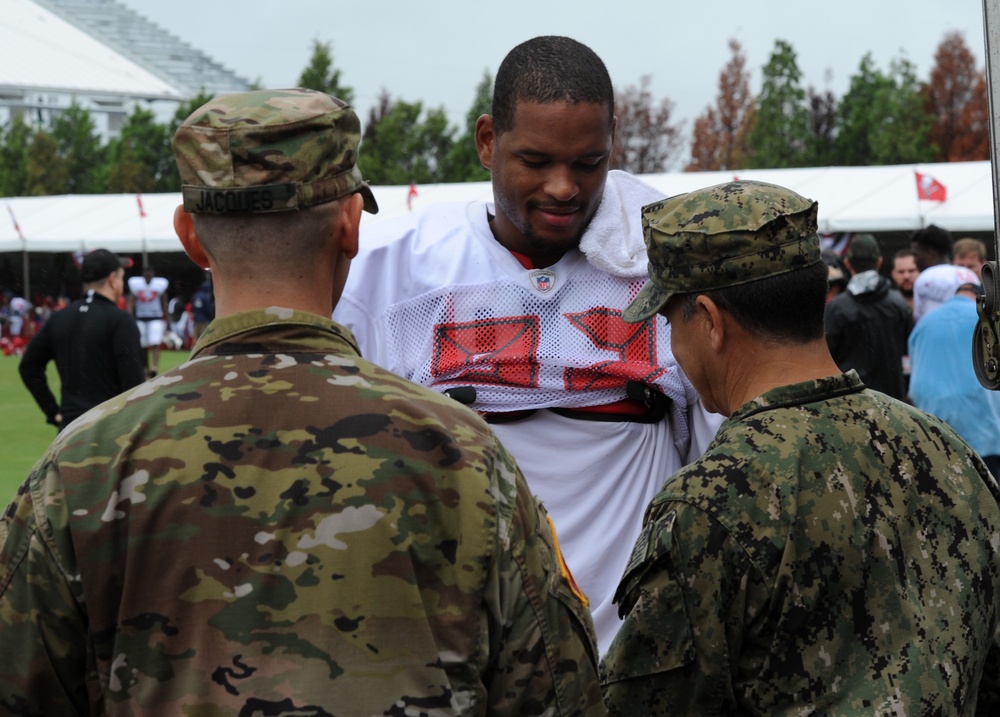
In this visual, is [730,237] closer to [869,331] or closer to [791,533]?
[791,533]

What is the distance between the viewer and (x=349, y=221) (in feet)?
5.96

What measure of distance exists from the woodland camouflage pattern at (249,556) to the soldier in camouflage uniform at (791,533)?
444 mm

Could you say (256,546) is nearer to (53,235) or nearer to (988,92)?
(988,92)

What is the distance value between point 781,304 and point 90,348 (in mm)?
6850

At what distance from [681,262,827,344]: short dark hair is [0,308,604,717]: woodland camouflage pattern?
0.66 meters

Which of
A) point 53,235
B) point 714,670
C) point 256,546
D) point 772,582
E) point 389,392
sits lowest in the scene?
point 53,235

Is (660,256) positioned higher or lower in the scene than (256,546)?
higher

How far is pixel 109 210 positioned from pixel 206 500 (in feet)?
95.7

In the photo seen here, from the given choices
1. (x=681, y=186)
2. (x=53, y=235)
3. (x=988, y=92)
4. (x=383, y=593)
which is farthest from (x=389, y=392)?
(x=53, y=235)

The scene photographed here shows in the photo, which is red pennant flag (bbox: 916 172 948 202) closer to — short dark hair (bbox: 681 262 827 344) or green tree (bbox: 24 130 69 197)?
short dark hair (bbox: 681 262 827 344)

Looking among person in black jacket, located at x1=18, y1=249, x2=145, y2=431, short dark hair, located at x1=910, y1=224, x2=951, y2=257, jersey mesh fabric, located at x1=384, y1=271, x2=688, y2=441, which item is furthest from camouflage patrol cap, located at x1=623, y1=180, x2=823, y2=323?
short dark hair, located at x1=910, y1=224, x2=951, y2=257

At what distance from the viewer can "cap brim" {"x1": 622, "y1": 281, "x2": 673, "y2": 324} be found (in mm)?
2258

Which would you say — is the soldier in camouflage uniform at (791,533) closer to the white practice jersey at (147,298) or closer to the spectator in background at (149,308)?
the spectator in background at (149,308)

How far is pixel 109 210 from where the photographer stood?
2919cm
